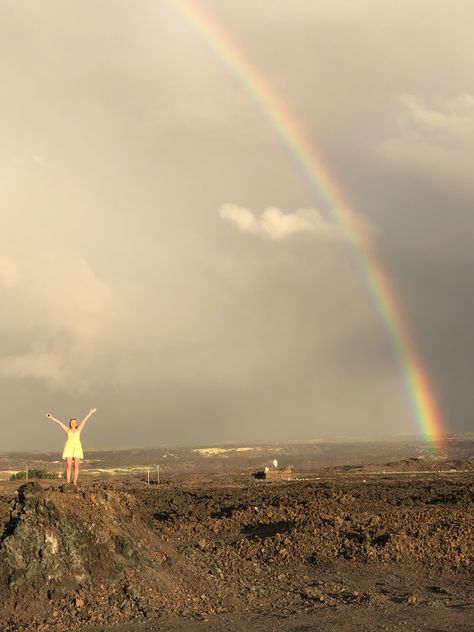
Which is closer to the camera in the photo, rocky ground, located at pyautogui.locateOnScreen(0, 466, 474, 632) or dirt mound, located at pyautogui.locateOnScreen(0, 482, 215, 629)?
rocky ground, located at pyautogui.locateOnScreen(0, 466, 474, 632)

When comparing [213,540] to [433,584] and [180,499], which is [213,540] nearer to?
[433,584]

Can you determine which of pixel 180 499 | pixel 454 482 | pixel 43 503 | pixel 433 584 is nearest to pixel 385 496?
pixel 180 499

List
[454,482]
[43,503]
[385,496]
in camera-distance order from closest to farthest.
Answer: [43,503], [385,496], [454,482]

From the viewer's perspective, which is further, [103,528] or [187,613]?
[103,528]

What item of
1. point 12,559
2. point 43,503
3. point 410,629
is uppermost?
point 43,503

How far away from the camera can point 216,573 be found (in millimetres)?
14273

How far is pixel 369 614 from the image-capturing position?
1183 cm

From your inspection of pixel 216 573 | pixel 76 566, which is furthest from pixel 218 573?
pixel 76 566

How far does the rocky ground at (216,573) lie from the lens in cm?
1158

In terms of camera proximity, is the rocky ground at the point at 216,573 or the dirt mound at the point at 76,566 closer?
the rocky ground at the point at 216,573

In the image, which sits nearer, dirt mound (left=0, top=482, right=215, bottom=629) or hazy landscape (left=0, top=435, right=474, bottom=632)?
hazy landscape (left=0, top=435, right=474, bottom=632)

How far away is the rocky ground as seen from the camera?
11578 mm

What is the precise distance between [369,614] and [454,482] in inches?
1170

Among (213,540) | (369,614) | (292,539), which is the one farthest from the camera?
(213,540)
